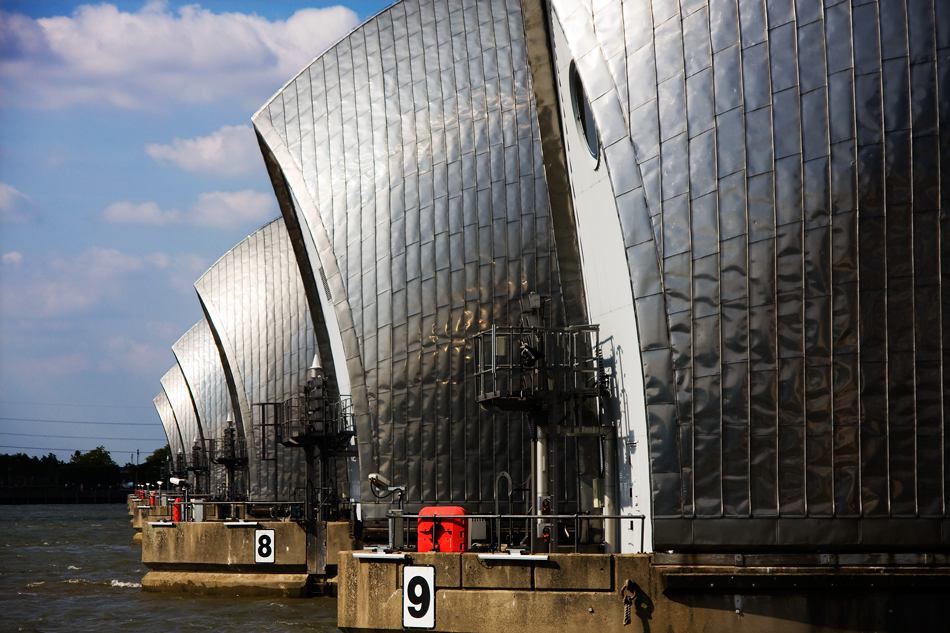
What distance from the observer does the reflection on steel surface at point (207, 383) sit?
64625 millimetres

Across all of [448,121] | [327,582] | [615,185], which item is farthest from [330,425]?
[615,185]

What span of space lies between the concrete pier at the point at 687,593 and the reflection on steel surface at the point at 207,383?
47.9 meters

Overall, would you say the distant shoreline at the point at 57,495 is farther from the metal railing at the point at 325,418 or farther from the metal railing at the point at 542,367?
the metal railing at the point at 542,367

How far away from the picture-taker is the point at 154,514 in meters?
63.7

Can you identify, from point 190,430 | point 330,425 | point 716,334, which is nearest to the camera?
point 716,334

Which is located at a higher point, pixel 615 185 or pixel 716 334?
pixel 615 185

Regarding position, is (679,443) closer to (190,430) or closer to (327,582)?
(327,582)

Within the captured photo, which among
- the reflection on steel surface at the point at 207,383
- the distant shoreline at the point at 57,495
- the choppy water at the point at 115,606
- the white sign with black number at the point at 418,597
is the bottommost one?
the distant shoreline at the point at 57,495

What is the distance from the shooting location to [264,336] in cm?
4825

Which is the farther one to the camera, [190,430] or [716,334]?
[190,430]

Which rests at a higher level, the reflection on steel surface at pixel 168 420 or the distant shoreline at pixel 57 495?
the reflection on steel surface at pixel 168 420

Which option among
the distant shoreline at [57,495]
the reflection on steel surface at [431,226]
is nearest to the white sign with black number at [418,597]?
the reflection on steel surface at [431,226]

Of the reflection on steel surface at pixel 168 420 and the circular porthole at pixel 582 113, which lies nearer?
the circular porthole at pixel 582 113

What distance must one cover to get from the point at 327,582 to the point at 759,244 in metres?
19.7
